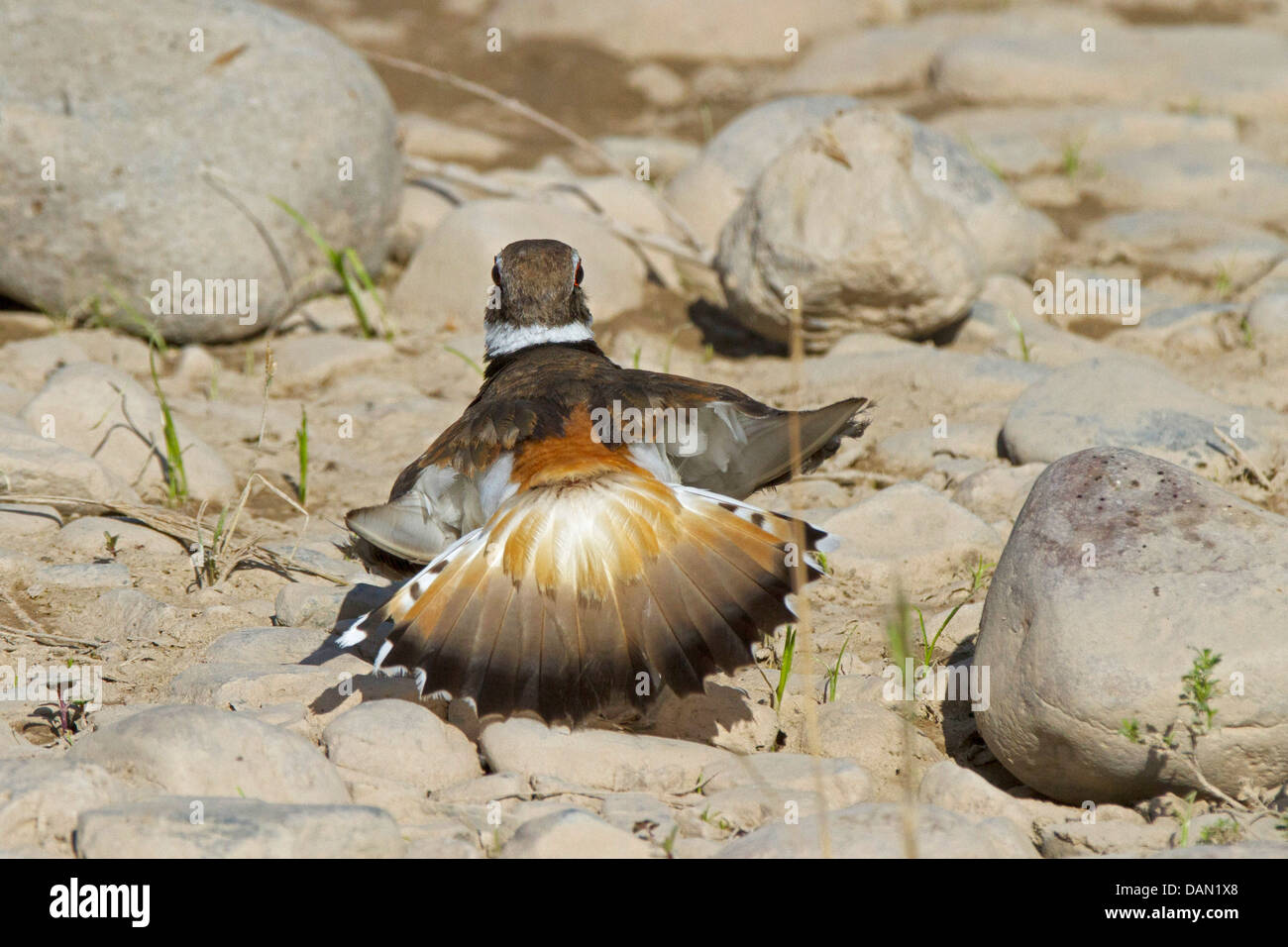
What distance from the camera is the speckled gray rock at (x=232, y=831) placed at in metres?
2.77

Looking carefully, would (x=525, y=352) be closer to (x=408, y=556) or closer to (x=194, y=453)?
(x=408, y=556)

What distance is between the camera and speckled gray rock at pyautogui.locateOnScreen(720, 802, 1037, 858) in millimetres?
2924

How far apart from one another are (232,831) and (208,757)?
0.35 metres

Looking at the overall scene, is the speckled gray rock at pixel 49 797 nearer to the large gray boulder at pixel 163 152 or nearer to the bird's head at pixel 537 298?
the bird's head at pixel 537 298

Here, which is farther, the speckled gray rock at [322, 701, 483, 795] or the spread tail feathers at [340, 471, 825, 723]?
the speckled gray rock at [322, 701, 483, 795]

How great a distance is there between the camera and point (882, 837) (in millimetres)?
2967

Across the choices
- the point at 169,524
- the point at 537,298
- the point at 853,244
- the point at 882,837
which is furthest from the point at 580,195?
the point at 882,837

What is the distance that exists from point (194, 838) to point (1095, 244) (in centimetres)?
679

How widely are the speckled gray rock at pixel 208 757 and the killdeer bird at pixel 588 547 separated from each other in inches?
11.5

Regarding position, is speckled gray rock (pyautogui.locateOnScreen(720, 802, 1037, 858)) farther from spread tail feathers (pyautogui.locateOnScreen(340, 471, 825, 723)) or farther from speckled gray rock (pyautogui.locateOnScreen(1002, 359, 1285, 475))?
speckled gray rock (pyautogui.locateOnScreen(1002, 359, 1285, 475))

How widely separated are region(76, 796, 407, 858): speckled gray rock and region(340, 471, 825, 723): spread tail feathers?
16.4 inches

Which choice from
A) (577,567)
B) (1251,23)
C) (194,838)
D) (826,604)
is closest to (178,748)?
(194,838)

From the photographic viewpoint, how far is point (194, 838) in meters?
2.77

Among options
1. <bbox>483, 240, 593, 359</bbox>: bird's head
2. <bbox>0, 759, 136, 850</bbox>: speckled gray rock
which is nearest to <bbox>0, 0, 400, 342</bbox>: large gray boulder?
<bbox>483, 240, 593, 359</bbox>: bird's head
